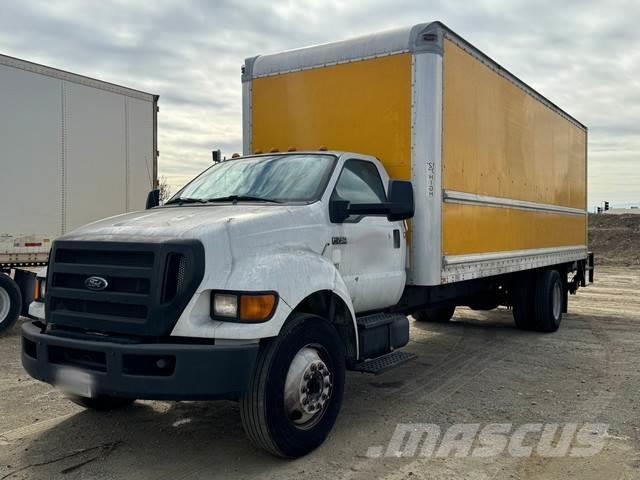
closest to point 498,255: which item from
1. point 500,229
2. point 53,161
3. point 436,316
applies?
point 500,229

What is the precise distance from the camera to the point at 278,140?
701 centimetres

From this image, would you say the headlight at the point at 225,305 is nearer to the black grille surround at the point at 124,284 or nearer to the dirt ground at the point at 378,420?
the black grille surround at the point at 124,284

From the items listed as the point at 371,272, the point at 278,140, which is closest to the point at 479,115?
the point at 278,140

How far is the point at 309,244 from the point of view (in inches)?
185

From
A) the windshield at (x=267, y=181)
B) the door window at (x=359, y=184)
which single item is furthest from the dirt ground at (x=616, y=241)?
the windshield at (x=267, y=181)

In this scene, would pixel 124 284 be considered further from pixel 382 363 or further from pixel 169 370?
pixel 382 363

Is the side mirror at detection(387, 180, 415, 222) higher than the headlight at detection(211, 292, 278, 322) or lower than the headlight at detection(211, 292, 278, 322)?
higher

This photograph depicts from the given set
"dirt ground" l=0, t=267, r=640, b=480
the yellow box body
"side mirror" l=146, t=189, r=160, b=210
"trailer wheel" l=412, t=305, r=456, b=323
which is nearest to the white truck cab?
"dirt ground" l=0, t=267, r=640, b=480

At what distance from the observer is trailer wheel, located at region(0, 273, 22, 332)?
902 cm

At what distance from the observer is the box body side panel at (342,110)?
614cm

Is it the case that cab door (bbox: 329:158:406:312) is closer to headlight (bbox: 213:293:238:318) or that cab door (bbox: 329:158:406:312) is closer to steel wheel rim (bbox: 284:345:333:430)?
steel wheel rim (bbox: 284:345:333:430)

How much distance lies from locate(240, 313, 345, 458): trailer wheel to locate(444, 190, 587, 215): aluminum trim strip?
8.02 ft

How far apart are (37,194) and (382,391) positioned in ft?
20.5

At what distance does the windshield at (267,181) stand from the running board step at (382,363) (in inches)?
56.7
